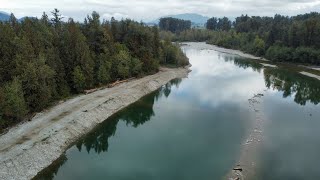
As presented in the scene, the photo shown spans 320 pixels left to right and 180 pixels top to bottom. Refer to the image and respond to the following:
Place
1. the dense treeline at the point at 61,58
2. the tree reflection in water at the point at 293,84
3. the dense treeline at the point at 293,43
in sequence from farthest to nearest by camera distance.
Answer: the dense treeline at the point at 293,43 < the tree reflection in water at the point at 293,84 < the dense treeline at the point at 61,58

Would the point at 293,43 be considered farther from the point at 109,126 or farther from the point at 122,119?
the point at 109,126

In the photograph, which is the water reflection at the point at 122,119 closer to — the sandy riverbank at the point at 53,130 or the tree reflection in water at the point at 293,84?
the sandy riverbank at the point at 53,130

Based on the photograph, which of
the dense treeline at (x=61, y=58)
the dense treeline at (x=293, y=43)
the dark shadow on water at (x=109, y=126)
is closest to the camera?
the dark shadow on water at (x=109, y=126)

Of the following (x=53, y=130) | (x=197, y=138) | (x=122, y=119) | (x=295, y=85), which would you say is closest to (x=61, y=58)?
(x=122, y=119)

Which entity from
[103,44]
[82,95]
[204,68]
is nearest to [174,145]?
[82,95]

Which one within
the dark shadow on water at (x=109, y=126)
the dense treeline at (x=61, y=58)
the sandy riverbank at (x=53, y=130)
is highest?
the dense treeline at (x=61, y=58)

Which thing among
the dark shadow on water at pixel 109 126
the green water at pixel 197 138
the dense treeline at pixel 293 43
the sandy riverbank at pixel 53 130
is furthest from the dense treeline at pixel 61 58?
the dense treeline at pixel 293 43

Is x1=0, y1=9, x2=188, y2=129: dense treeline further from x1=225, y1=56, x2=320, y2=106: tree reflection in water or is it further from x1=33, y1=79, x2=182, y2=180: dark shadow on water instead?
x1=225, y1=56, x2=320, y2=106: tree reflection in water
